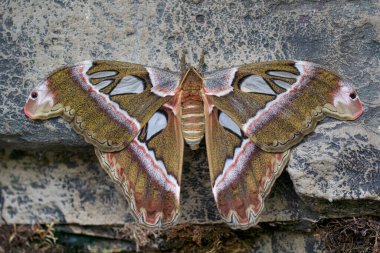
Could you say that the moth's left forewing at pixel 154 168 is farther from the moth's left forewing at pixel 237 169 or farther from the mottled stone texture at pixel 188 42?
the mottled stone texture at pixel 188 42

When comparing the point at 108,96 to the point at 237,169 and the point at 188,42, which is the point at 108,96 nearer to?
the point at 188,42

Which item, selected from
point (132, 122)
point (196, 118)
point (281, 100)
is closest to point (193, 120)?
point (196, 118)

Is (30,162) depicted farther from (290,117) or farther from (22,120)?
(290,117)

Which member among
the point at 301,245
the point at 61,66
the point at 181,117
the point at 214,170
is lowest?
the point at 301,245

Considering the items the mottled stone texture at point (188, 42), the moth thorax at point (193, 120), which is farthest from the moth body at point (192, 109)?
the mottled stone texture at point (188, 42)

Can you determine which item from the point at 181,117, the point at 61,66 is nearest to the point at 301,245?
Result: the point at 181,117

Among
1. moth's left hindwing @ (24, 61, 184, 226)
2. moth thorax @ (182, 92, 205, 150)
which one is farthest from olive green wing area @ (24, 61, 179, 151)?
moth thorax @ (182, 92, 205, 150)

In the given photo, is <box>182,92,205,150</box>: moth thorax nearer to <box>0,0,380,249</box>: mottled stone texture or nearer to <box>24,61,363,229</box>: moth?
<box>24,61,363,229</box>: moth
